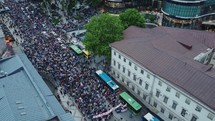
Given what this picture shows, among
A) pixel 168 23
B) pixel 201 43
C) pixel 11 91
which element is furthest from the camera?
pixel 168 23

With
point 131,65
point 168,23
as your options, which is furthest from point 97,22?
point 168,23

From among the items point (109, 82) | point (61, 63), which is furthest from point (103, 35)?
point (61, 63)

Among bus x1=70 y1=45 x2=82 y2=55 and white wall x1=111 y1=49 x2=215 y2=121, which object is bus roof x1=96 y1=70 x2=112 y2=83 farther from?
bus x1=70 y1=45 x2=82 y2=55

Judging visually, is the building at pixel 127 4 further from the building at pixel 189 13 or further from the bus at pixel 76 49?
the bus at pixel 76 49

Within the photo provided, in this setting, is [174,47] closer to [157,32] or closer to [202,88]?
[157,32]

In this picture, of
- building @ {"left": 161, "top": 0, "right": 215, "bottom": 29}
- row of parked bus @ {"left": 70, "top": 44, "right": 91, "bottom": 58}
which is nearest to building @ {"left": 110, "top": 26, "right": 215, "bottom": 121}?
row of parked bus @ {"left": 70, "top": 44, "right": 91, "bottom": 58}
